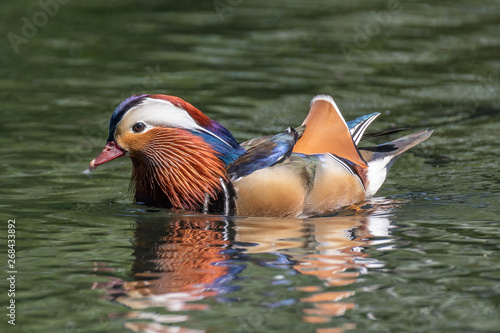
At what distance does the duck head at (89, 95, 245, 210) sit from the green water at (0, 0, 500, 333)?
219 mm

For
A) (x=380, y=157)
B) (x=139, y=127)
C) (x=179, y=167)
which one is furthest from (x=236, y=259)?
(x=380, y=157)

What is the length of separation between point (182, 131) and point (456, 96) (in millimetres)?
5149

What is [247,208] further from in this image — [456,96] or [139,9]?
[139,9]

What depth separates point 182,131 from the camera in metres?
7.56

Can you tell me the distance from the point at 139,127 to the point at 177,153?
45cm

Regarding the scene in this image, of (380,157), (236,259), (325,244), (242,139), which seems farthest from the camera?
(242,139)

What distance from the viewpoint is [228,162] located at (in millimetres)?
7535

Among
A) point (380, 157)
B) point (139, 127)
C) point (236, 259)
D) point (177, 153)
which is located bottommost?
point (236, 259)

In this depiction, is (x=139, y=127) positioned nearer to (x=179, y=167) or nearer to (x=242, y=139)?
A: (x=179, y=167)

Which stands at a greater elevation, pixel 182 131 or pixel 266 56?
pixel 266 56

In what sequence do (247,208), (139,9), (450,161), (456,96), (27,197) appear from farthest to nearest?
1. (139,9)
2. (456,96)
3. (450,161)
4. (27,197)
5. (247,208)

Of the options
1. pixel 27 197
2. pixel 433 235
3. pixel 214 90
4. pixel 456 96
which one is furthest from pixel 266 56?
pixel 433 235

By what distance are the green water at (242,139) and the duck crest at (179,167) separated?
0.62ft

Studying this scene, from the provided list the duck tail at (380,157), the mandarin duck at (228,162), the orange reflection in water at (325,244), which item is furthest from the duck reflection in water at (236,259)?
the duck tail at (380,157)
